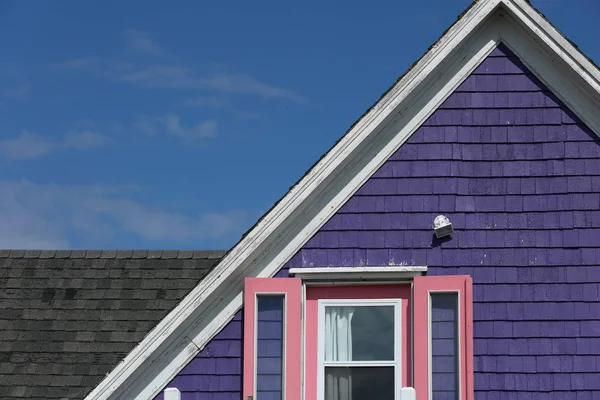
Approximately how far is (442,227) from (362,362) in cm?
138

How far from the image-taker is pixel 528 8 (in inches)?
424

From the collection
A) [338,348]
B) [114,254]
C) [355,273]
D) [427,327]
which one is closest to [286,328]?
[338,348]

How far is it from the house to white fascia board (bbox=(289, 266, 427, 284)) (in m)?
0.02

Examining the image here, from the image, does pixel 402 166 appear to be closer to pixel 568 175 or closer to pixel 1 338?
pixel 568 175

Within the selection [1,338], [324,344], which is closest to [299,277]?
[324,344]

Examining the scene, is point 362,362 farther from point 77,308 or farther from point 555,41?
point 77,308

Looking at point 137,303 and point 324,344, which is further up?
point 137,303

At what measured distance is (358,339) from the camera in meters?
10.6

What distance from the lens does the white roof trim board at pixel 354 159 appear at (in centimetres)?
1055

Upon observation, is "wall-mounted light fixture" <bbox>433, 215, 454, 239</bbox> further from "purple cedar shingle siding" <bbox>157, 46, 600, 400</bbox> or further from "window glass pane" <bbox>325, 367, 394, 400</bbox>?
"window glass pane" <bbox>325, 367, 394, 400</bbox>

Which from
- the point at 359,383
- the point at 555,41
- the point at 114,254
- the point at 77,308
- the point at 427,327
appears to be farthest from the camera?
the point at 114,254

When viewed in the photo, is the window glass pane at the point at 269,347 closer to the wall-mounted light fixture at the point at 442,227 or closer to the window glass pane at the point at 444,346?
the window glass pane at the point at 444,346

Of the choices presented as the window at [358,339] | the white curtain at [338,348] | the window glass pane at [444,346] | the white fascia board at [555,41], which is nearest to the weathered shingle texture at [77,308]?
the window at [358,339]

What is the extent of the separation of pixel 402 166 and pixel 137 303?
416 centimetres
